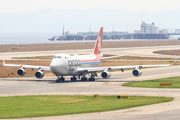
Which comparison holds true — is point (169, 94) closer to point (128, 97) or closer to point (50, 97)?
point (128, 97)

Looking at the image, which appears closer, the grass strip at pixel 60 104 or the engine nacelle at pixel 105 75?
the grass strip at pixel 60 104

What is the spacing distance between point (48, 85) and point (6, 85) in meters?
7.40

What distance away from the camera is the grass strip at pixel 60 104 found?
36.8 metres

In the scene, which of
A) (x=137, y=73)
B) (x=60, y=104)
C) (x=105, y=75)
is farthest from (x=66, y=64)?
(x=60, y=104)

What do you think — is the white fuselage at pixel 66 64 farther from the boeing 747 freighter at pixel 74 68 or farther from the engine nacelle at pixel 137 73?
the engine nacelle at pixel 137 73

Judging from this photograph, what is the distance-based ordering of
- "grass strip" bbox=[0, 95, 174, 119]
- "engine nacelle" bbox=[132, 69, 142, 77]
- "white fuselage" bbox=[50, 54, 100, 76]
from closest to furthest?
"grass strip" bbox=[0, 95, 174, 119], "white fuselage" bbox=[50, 54, 100, 76], "engine nacelle" bbox=[132, 69, 142, 77]

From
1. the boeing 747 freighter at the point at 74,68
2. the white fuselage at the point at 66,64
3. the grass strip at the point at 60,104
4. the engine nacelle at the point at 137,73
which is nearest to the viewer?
the grass strip at the point at 60,104

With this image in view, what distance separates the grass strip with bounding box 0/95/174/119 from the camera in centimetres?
3681

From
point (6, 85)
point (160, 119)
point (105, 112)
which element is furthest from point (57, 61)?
point (160, 119)

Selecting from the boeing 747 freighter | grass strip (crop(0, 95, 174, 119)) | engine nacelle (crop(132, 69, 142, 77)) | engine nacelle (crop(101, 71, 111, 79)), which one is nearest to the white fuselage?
the boeing 747 freighter

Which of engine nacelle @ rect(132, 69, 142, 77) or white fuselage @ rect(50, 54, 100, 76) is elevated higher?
white fuselage @ rect(50, 54, 100, 76)

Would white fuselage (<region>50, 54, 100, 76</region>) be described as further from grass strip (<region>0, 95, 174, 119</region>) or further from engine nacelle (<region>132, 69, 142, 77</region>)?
grass strip (<region>0, 95, 174, 119</region>)

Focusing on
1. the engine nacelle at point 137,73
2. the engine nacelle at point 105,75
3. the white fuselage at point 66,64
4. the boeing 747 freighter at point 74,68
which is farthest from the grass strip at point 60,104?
the engine nacelle at point 137,73

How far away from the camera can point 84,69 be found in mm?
71062
